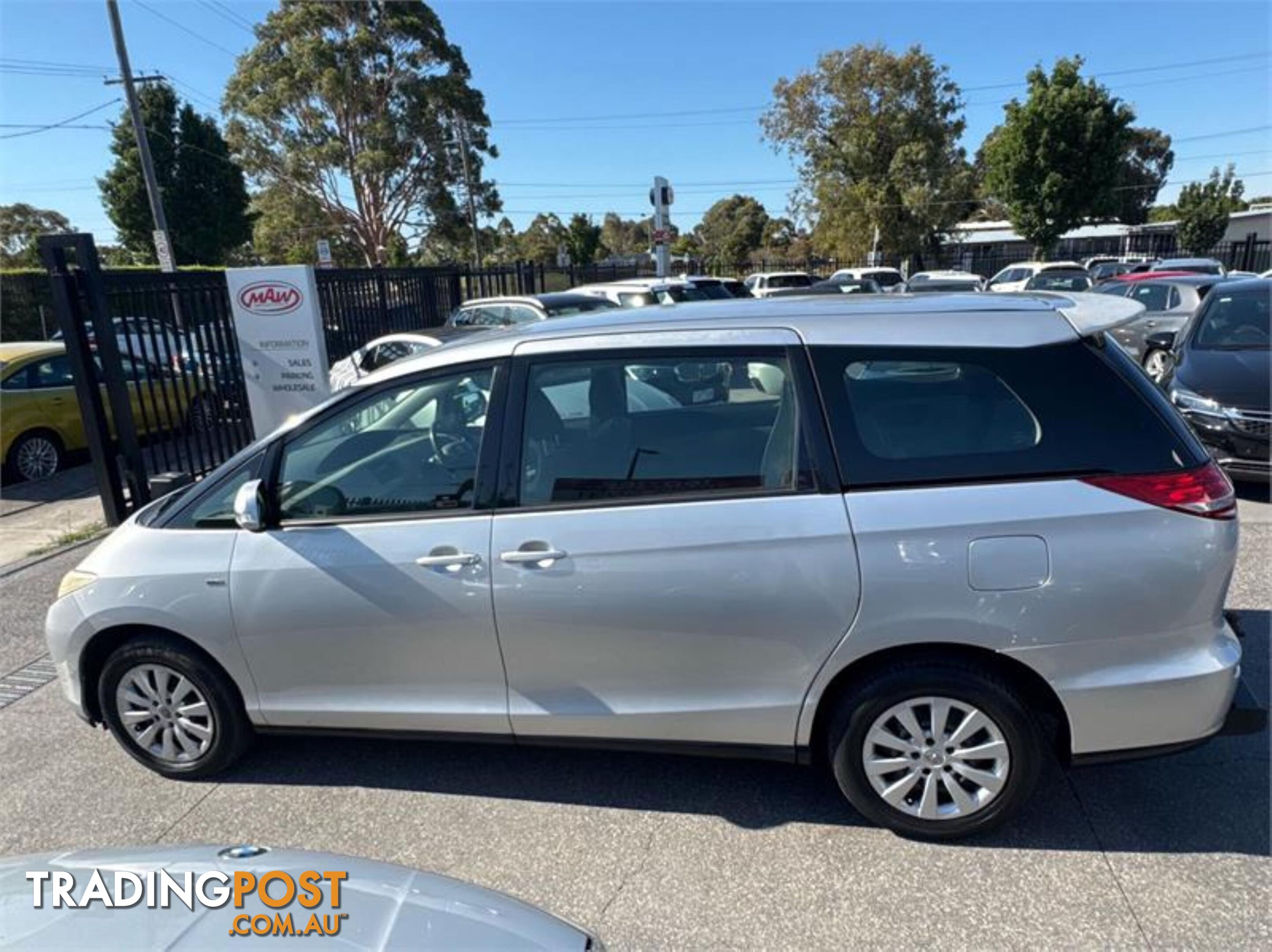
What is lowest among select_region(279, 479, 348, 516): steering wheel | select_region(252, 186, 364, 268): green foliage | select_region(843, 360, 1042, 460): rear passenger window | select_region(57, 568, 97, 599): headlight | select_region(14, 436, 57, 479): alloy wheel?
select_region(14, 436, 57, 479): alloy wheel

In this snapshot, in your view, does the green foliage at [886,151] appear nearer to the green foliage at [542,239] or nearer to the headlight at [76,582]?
the green foliage at [542,239]

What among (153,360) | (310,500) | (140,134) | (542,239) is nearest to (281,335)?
(153,360)

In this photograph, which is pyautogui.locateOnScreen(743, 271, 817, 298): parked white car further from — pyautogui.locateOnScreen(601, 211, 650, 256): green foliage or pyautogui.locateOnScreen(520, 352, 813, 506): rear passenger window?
pyautogui.locateOnScreen(601, 211, 650, 256): green foliage

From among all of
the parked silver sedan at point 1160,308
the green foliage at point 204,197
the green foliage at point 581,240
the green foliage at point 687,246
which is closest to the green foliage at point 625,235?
the green foliage at point 687,246

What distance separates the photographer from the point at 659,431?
2770 mm

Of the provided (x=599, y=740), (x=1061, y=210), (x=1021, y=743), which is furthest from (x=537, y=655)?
(x=1061, y=210)

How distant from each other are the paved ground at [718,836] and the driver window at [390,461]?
3.80 feet

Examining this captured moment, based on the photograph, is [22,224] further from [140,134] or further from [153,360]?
[153,360]

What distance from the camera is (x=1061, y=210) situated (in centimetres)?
2869

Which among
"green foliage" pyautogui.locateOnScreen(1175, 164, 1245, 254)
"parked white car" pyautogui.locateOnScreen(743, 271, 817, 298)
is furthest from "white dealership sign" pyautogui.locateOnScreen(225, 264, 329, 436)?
"green foliage" pyautogui.locateOnScreen(1175, 164, 1245, 254)

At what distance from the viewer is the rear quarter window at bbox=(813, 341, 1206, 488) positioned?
7.82ft

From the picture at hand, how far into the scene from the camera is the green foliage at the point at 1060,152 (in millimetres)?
27500

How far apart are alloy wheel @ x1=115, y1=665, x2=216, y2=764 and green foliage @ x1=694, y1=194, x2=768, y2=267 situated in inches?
2162

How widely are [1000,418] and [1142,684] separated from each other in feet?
3.04
